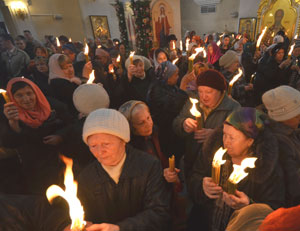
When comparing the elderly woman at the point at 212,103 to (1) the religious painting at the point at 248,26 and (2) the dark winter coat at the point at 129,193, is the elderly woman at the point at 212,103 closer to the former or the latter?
(2) the dark winter coat at the point at 129,193

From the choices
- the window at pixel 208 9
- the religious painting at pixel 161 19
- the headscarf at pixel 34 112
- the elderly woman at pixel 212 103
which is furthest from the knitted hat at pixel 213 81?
the window at pixel 208 9

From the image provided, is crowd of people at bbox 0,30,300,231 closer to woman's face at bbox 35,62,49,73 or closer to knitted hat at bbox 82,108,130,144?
knitted hat at bbox 82,108,130,144

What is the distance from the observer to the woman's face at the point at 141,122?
195 centimetres

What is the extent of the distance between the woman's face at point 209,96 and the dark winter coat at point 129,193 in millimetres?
1157

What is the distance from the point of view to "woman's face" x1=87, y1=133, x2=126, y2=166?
1.36m

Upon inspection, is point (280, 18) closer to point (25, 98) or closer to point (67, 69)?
point (67, 69)

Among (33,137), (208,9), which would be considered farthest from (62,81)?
(208,9)

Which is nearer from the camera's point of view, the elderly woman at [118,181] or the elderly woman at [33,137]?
the elderly woman at [118,181]

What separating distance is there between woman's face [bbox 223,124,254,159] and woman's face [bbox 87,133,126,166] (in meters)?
0.92

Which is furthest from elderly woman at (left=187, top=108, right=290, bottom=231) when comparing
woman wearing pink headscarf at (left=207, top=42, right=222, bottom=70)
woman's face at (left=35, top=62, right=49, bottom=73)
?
woman wearing pink headscarf at (left=207, top=42, right=222, bottom=70)

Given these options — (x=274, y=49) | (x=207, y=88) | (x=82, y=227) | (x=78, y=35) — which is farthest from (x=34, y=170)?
(x=78, y=35)

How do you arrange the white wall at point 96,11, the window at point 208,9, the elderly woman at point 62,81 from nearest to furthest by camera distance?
the elderly woman at point 62,81, the white wall at point 96,11, the window at point 208,9

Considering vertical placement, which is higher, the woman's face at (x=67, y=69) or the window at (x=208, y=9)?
the window at (x=208, y=9)

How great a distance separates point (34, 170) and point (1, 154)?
0.48 m
